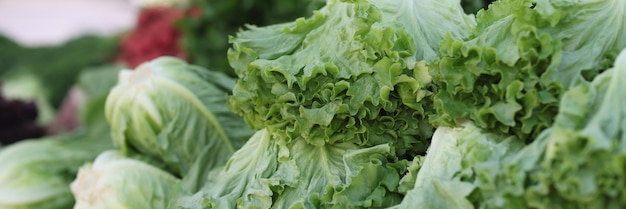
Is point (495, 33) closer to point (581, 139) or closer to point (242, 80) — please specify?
point (581, 139)

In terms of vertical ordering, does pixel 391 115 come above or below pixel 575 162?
below

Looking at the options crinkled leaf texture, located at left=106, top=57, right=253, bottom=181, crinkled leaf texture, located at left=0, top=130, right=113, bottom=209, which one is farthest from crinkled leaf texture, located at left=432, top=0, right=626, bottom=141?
crinkled leaf texture, located at left=0, top=130, right=113, bottom=209

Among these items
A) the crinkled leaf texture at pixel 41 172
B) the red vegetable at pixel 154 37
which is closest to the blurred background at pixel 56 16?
the red vegetable at pixel 154 37

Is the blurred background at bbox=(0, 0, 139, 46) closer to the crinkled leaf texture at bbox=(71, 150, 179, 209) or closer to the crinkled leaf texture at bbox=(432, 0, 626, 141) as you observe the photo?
the crinkled leaf texture at bbox=(71, 150, 179, 209)

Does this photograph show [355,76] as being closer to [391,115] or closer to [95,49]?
[391,115]

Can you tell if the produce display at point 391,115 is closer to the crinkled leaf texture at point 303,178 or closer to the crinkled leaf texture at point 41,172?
the crinkled leaf texture at point 303,178

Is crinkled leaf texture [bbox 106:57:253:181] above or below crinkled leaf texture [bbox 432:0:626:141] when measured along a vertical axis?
below

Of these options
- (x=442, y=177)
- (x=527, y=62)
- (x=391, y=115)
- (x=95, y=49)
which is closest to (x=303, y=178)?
(x=391, y=115)
